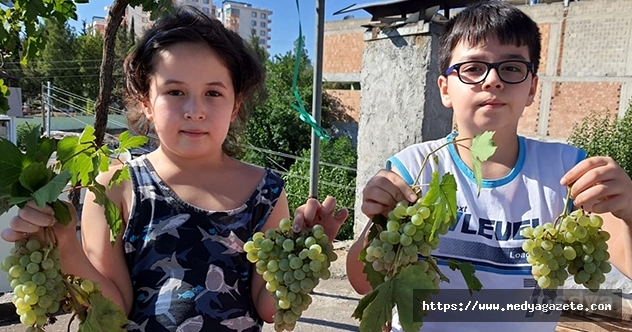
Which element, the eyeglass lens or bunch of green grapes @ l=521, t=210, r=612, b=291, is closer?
bunch of green grapes @ l=521, t=210, r=612, b=291

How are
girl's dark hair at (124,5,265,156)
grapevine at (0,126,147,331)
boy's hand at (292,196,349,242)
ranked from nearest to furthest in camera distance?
grapevine at (0,126,147,331), boy's hand at (292,196,349,242), girl's dark hair at (124,5,265,156)

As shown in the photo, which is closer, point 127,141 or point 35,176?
point 35,176

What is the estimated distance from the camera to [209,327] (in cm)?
122

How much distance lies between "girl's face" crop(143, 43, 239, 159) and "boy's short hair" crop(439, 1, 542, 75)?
2.24 feet

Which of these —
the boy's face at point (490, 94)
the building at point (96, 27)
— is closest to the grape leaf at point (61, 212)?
the boy's face at point (490, 94)

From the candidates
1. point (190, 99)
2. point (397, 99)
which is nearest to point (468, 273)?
point (190, 99)

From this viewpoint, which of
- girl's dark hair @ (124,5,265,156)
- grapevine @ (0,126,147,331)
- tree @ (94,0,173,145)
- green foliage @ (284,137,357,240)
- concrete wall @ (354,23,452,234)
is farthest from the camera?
green foliage @ (284,137,357,240)

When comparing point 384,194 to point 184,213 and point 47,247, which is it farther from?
point 47,247

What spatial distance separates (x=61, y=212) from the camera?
97 centimetres

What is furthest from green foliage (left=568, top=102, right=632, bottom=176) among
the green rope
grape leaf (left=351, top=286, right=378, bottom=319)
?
grape leaf (left=351, top=286, right=378, bottom=319)

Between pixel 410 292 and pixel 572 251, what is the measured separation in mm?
401

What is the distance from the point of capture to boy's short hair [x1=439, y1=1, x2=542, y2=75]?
1274 mm

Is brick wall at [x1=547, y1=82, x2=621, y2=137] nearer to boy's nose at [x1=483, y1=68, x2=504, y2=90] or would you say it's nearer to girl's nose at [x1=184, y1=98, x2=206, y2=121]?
boy's nose at [x1=483, y1=68, x2=504, y2=90]

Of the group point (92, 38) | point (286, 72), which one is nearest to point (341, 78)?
point (286, 72)
